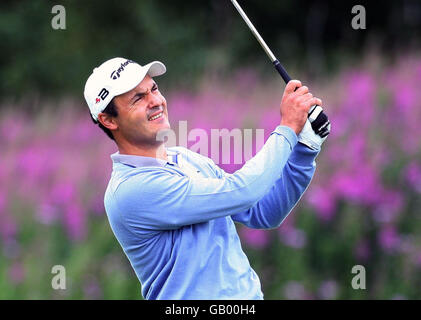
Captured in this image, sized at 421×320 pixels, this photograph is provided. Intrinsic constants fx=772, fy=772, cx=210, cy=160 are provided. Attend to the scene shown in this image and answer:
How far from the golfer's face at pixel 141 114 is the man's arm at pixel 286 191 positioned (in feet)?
1.64

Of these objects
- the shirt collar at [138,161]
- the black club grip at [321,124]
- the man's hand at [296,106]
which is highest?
the man's hand at [296,106]

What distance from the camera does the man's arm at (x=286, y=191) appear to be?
2879mm

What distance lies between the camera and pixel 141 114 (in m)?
2.72

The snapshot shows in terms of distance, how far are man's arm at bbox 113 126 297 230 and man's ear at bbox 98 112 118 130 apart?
0.70ft

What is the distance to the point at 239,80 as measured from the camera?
A: 26.3 ft

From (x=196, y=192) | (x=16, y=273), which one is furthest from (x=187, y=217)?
(x=16, y=273)

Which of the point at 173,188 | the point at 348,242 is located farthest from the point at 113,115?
the point at 348,242

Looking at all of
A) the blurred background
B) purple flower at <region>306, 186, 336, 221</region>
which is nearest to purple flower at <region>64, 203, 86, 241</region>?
the blurred background

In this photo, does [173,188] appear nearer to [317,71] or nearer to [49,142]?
[49,142]

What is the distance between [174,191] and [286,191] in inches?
20.4

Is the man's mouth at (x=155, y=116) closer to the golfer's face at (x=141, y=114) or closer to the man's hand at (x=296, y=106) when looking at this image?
the golfer's face at (x=141, y=114)

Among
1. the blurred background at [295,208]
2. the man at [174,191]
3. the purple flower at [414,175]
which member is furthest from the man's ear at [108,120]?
the purple flower at [414,175]

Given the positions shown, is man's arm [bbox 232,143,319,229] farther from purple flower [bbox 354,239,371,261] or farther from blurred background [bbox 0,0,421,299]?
purple flower [bbox 354,239,371,261]

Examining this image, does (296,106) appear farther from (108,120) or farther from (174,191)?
(108,120)
